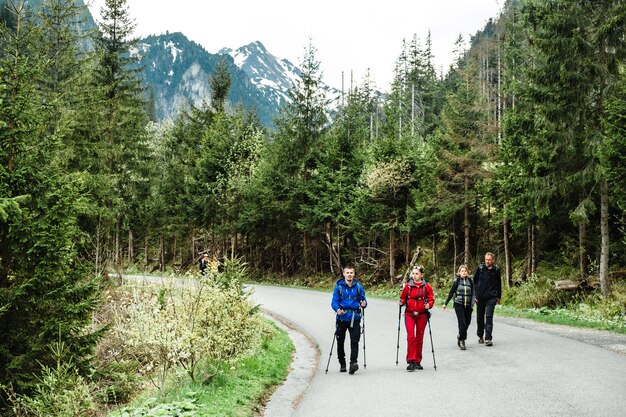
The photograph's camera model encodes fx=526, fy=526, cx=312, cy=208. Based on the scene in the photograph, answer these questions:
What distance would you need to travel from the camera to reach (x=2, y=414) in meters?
10.1

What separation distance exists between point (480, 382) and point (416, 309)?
6.85ft

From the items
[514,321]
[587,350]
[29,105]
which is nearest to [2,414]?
[29,105]

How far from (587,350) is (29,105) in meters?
12.9

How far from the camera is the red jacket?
411 inches

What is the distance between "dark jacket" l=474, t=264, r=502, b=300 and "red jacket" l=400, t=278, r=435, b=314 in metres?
3.06

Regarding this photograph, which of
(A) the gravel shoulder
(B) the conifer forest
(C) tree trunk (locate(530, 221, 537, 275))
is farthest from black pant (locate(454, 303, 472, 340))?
(C) tree trunk (locate(530, 221, 537, 275))

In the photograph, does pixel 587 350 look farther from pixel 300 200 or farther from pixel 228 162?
pixel 228 162

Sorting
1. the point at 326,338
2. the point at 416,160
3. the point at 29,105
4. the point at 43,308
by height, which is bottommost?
the point at 326,338

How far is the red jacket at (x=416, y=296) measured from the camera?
10.4 metres

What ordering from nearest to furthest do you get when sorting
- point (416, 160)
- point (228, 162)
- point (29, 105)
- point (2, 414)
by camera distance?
1. point (2, 414)
2. point (29, 105)
3. point (416, 160)
4. point (228, 162)

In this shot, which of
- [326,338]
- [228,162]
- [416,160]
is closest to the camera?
[326,338]

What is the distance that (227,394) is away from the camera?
7.89 metres

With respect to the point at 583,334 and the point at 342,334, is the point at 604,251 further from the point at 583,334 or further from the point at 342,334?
the point at 342,334

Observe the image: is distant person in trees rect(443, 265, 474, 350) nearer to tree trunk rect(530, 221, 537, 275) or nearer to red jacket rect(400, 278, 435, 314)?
red jacket rect(400, 278, 435, 314)
